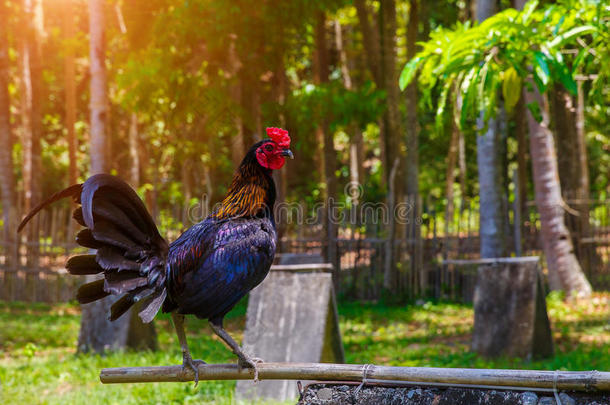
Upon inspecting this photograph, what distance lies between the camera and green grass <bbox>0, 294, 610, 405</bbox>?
6.80 m

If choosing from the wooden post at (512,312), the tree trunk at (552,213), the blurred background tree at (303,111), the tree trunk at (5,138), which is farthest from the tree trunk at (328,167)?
the tree trunk at (5,138)

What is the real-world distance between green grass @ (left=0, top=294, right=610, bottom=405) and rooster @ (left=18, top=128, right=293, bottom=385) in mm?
3215

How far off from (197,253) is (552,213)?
926 centimetres

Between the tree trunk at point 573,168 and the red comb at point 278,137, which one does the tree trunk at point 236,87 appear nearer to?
the tree trunk at point 573,168

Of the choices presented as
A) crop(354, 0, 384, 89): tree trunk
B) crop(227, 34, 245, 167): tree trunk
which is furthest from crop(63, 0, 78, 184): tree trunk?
crop(354, 0, 384, 89): tree trunk

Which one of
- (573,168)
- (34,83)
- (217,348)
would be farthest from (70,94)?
(573,168)

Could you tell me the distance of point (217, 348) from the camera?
29.5ft

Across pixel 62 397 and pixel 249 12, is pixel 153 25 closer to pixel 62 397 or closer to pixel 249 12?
pixel 249 12

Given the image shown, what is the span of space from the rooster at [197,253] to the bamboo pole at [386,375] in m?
0.08

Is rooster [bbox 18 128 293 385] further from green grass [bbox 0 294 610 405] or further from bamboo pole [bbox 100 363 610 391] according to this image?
green grass [bbox 0 294 610 405]

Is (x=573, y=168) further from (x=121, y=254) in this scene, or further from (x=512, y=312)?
(x=121, y=254)

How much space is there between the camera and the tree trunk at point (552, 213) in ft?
37.1

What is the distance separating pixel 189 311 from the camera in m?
3.35

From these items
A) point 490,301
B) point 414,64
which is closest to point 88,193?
point 414,64
